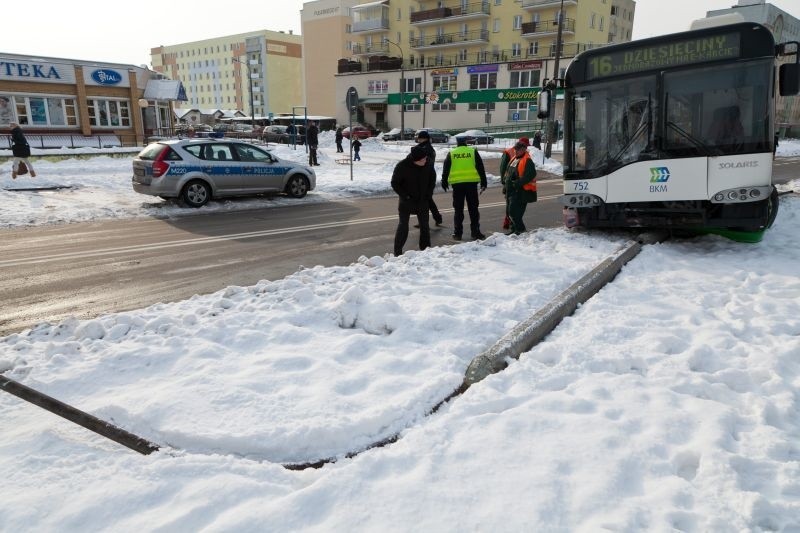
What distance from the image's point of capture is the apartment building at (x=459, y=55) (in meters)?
53.8

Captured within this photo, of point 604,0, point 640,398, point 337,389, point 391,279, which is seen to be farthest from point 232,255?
point 604,0

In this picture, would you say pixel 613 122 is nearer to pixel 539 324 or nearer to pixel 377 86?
pixel 539 324

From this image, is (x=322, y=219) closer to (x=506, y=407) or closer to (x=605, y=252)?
(x=605, y=252)

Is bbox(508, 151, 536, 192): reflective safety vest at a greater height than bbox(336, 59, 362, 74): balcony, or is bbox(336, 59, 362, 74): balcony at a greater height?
bbox(336, 59, 362, 74): balcony

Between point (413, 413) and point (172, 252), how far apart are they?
646 cm

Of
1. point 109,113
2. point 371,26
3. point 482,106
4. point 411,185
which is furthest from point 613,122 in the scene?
point 371,26

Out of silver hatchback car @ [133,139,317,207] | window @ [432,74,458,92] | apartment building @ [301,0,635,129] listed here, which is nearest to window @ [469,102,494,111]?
apartment building @ [301,0,635,129]

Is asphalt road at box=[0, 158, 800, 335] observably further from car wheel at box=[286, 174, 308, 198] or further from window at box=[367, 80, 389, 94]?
window at box=[367, 80, 389, 94]

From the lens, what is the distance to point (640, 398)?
3.34 metres

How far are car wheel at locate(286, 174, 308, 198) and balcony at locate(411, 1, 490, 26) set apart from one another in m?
50.9

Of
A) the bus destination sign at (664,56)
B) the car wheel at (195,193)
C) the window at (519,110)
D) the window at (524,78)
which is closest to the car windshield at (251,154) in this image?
the car wheel at (195,193)

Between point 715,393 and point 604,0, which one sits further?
point 604,0

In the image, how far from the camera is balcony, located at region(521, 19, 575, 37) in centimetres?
5288

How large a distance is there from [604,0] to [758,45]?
A: 57867mm
